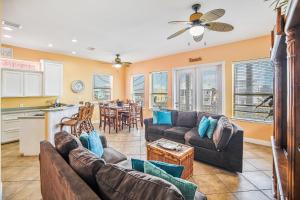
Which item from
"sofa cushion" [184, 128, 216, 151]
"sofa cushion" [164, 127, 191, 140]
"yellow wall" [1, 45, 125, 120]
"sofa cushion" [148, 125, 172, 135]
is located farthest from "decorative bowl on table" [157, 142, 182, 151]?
"yellow wall" [1, 45, 125, 120]

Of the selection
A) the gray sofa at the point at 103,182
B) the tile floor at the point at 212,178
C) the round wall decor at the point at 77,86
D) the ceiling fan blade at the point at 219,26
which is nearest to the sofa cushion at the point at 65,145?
the gray sofa at the point at 103,182

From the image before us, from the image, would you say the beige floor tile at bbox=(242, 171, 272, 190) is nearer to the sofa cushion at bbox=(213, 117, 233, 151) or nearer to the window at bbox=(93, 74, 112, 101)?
the sofa cushion at bbox=(213, 117, 233, 151)

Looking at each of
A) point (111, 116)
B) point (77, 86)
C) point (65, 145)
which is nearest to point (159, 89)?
point (111, 116)

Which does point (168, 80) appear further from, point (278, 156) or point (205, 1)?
point (278, 156)

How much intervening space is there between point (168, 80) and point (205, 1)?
4.01 metres

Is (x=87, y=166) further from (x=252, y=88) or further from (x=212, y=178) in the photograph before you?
(x=252, y=88)

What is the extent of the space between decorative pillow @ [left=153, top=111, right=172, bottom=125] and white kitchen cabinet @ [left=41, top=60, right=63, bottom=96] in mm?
3881

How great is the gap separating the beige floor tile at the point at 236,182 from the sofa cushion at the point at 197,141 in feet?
1.64

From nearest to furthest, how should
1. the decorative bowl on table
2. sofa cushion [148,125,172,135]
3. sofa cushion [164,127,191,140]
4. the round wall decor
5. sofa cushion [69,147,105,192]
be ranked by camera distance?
sofa cushion [69,147,105,192] → the decorative bowl on table → sofa cushion [164,127,191,140] → sofa cushion [148,125,172,135] → the round wall decor

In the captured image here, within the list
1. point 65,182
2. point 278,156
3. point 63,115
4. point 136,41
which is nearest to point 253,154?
point 278,156

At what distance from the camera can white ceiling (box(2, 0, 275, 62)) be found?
2.77m

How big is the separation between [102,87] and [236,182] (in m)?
6.68

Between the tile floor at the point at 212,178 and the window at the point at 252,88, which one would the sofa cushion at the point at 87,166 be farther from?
the window at the point at 252,88

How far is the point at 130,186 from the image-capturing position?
0.96 metres
